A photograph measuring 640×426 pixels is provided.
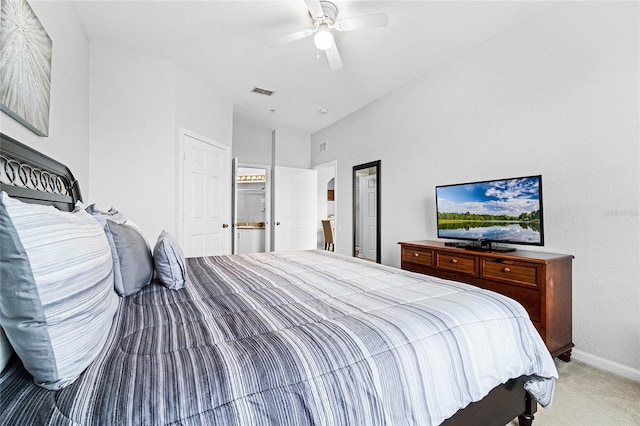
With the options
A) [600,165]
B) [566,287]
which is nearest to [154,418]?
[566,287]

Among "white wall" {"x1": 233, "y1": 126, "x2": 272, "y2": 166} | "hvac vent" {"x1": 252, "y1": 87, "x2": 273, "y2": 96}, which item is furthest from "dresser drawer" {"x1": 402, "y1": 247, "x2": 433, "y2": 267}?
"white wall" {"x1": 233, "y1": 126, "x2": 272, "y2": 166}

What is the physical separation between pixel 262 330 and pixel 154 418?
16.5 inches

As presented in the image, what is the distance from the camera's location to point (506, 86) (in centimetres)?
279

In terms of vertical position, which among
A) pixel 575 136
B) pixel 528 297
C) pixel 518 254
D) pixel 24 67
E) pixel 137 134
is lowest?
pixel 528 297

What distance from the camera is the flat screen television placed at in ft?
7.71

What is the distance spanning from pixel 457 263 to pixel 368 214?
3.24 m

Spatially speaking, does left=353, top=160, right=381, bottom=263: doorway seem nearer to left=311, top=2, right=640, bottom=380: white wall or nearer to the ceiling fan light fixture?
left=311, top=2, right=640, bottom=380: white wall

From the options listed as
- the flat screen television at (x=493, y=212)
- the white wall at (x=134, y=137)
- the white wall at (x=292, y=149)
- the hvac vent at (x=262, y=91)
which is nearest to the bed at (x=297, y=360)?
the flat screen television at (x=493, y=212)

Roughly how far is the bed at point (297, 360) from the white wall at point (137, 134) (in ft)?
5.37

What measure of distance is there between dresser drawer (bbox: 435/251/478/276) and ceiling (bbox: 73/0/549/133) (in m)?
2.20

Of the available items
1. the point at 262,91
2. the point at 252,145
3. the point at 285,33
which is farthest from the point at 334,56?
the point at 252,145

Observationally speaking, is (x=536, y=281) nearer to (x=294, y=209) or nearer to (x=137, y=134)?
(x=137, y=134)

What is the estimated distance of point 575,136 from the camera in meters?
2.33

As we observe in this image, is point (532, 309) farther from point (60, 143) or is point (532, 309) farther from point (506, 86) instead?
point (60, 143)
